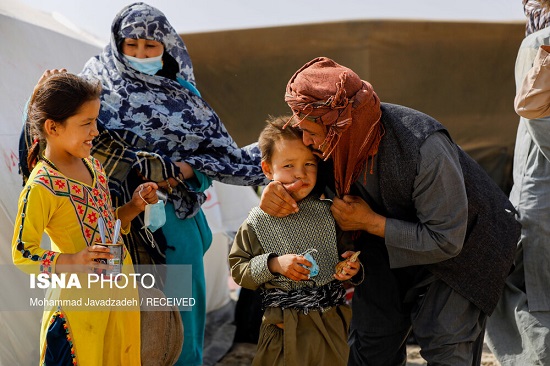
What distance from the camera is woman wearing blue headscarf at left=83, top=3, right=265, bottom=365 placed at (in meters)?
3.49

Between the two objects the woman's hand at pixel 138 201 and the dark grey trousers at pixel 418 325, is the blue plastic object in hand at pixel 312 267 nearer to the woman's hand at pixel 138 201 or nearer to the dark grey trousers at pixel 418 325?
the dark grey trousers at pixel 418 325

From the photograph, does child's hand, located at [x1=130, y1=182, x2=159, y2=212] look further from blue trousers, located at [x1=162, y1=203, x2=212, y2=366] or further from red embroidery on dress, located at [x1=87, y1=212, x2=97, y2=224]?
blue trousers, located at [x1=162, y1=203, x2=212, y2=366]

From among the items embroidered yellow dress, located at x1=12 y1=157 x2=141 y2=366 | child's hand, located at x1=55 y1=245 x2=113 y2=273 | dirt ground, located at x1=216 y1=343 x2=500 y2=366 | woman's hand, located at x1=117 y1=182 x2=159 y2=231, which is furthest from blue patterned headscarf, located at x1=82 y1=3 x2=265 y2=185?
dirt ground, located at x1=216 y1=343 x2=500 y2=366

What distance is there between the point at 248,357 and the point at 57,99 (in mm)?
2706

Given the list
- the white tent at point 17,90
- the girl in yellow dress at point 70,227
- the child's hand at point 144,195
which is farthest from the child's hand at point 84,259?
the white tent at point 17,90

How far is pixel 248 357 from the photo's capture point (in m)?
5.08

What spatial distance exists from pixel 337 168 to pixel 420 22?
3.11 meters

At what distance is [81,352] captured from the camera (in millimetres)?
2781

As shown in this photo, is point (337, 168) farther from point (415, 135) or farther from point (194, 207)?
point (194, 207)

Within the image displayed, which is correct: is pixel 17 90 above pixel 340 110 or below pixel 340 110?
above

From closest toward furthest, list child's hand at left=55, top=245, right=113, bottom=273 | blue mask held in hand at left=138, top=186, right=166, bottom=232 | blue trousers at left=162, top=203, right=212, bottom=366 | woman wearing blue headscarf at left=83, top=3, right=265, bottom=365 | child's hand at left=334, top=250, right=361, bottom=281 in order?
child's hand at left=55, top=245, right=113, bottom=273, child's hand at left=334, top=250, right=361, bottom=281, blue mask held in hand at left=138, top=186, right=166, bottom=232, woman wearing blue headscarf at left=83, top=3, right=265, bottom=365, blue trousers at left=162, top=203, right=212, bottom=366

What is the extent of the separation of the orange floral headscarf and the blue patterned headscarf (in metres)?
0.84

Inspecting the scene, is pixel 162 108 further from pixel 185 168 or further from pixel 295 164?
pixel 295 164

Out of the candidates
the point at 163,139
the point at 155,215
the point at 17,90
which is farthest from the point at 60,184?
the point at 17,90
